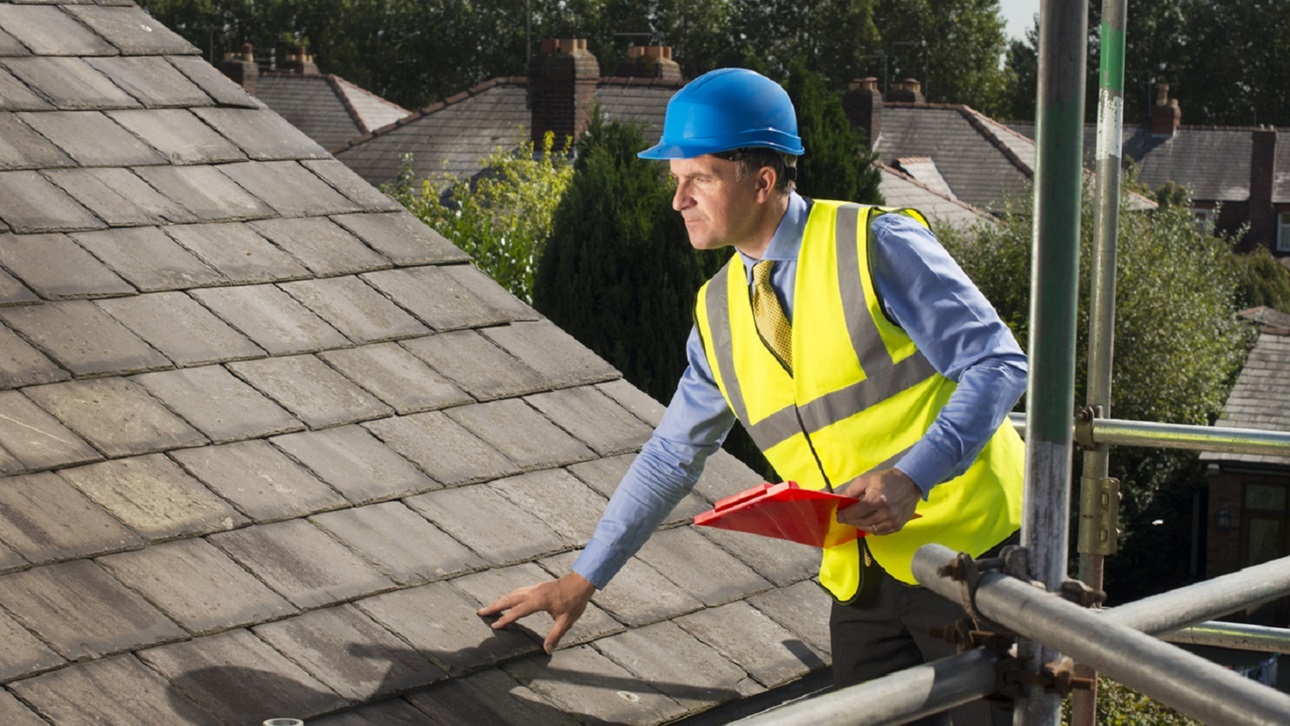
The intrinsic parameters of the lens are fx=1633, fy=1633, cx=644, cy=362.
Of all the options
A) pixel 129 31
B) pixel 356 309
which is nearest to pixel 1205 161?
pixel 129 31

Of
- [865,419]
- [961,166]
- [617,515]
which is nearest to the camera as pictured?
[865,419]

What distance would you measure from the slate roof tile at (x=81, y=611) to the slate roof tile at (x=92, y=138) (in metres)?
1.52

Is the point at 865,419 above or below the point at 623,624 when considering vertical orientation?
above

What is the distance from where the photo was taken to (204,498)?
319 cm

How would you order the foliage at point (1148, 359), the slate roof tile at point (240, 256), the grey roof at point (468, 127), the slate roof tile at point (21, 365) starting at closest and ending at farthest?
the slate roof tile at point (21, 365) < the slate roof tile at point (240, 256) < the foliage at point (1148, 359) < the grey roof at point (468, 127)

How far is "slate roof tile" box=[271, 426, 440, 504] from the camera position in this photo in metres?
3.41

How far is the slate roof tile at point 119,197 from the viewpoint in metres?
3.91

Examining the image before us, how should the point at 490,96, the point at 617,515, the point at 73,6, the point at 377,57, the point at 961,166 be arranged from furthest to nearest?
the point at 377,57 → the point at 961,166 → the point at 490,96 → the point at 73,6 → the point at 617,515

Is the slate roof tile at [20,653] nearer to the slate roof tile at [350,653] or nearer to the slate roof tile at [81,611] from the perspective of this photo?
the slate roof tile at [81,611]

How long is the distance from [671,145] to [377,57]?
78.4m

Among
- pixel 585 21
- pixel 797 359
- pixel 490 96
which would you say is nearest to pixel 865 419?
pixel 797 359

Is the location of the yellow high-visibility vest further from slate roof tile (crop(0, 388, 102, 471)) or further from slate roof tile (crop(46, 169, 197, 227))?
slate roof tile (crop(46, 169, 197, 227))

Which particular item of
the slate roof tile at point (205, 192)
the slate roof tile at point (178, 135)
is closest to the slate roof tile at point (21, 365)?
the slate roof tile at point (205, 192)

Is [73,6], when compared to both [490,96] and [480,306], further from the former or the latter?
[490,96]
